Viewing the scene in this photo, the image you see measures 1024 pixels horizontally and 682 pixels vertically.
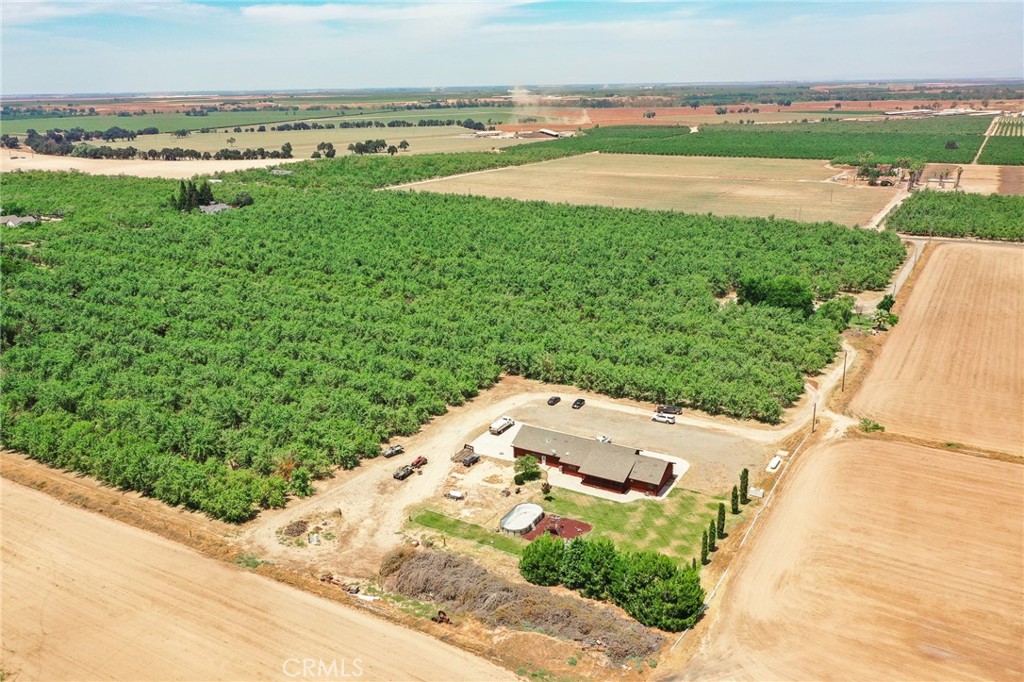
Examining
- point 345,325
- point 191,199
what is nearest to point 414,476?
point 345,325

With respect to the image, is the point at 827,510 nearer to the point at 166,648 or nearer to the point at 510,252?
the point at 166,648

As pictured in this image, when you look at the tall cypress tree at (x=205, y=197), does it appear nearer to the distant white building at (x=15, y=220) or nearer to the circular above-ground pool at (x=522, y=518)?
the distant white building at (x=15, y=220)

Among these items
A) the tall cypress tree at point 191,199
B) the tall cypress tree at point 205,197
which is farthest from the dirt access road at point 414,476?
the tall cypress tree at point 205,197

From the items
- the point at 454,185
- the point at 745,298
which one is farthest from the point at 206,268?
the point at 454,185

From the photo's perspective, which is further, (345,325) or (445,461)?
(345,325)

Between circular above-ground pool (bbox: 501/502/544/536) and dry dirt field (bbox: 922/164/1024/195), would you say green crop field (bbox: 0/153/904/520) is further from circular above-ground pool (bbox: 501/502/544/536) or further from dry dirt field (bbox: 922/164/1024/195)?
dry dirt field (bbox: 922/164/1024/195)

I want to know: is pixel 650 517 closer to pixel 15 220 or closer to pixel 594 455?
pixel 594 455

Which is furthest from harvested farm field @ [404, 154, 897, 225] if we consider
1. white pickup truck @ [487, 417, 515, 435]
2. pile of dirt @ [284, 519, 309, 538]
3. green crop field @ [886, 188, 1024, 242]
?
pile of dirt @ [284, 519, 309, 538]
